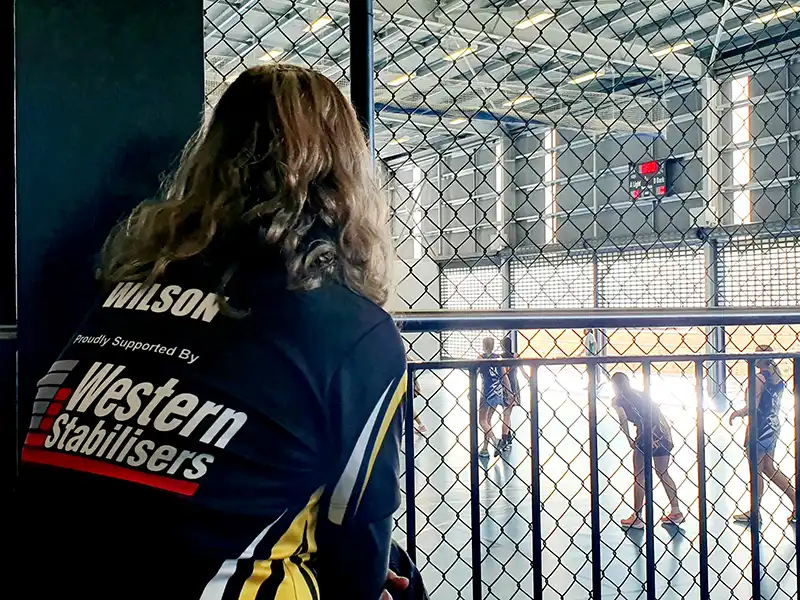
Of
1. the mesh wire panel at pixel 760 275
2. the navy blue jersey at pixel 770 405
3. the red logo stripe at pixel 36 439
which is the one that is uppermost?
the mesh wire panel at pixel 760 275

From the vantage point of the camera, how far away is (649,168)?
12.6m

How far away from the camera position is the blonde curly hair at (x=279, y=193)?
3.62 ft

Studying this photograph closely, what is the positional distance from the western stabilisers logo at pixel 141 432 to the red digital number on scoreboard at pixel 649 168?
12299 mm

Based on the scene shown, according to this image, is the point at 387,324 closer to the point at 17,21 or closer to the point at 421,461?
the point at 17,21

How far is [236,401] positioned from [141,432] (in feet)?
0.40

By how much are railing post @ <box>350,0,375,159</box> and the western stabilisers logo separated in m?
0.83

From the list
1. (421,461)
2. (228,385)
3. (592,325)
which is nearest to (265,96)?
(228,385)

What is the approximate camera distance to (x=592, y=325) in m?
1.84

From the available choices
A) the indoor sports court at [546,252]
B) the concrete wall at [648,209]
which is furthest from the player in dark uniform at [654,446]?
the concrete wall at [648,209]

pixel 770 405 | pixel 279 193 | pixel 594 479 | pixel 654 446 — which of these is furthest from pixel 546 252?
pixel 279 193

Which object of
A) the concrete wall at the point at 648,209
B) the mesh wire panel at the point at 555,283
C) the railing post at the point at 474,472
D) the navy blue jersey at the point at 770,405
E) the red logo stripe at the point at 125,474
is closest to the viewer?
the red logo stripe at the point at 125,474

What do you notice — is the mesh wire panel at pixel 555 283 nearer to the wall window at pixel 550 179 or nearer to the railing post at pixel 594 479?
the wall window at pixel 550 179

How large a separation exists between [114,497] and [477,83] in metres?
12.5

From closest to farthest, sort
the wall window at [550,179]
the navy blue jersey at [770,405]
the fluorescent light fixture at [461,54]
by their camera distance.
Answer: the navy blue jersey at [770,405] < the fluorescent light fixture at [461,54] < the wall window at [550,179]
